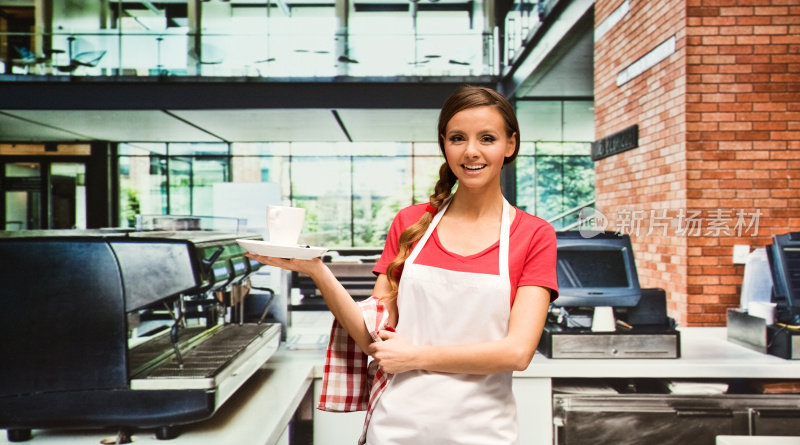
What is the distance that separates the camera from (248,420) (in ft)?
5.01

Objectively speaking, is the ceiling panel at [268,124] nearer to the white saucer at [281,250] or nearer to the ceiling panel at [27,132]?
the ceiling panel at [27,132]

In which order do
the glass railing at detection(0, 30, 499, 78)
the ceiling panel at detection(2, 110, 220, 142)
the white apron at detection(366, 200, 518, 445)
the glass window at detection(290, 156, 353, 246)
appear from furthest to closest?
the glass window at detection(290, 156, 353, 246), the ceiling panel at detection(2, 110, 220, 142), the glass railing at detection(0, 30, 499, 78), the white apron at detection(366, 200, 518, 445)

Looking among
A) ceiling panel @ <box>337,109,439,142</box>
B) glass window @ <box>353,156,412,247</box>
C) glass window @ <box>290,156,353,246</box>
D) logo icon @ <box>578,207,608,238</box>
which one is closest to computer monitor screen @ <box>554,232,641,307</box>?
logo icon @ <box>578,207,608,238</box>

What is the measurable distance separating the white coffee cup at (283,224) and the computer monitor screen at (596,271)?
4.60 ft

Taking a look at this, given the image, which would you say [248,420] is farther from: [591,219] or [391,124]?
[391,124]

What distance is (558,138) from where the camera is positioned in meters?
12.4

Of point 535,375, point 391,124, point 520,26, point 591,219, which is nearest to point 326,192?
point 391,124

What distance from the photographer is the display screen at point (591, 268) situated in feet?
7.32

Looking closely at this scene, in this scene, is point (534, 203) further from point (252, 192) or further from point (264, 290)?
point (264, 290)

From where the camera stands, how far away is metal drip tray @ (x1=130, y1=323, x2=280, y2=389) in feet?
4.45

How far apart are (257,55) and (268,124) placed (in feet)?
6.14

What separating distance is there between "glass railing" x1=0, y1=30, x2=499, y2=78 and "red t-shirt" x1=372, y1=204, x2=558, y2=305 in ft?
26.3

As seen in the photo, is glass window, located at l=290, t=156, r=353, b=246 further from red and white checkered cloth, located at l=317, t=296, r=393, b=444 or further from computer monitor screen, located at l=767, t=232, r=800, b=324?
red and white checkered cloth, located at l=317, t=296, r=393, b=444

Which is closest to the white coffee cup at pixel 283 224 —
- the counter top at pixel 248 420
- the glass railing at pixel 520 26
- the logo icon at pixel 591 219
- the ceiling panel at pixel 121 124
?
the counter top at pixel 248 420
